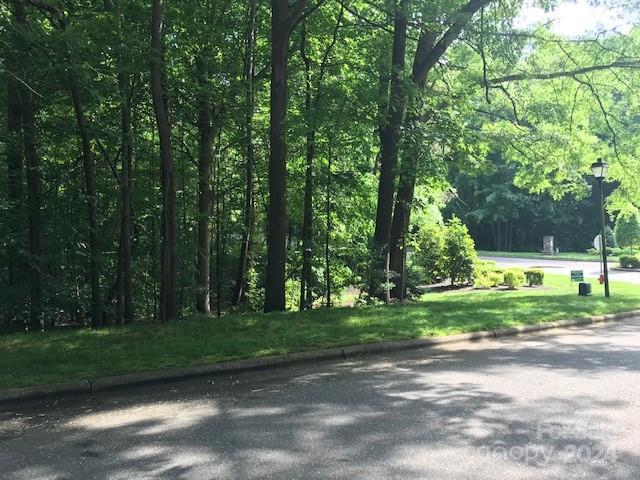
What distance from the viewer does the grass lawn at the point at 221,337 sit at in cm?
731

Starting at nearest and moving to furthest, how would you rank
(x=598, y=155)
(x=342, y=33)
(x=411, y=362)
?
1. (x=411, y=362)
2. (x=342, y=33)
3. (x=598, y=155)

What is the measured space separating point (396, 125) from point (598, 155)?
12070mm

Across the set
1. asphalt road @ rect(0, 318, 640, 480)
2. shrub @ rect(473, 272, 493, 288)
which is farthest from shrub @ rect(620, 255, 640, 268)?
asphalt road @ rect(0, 318, 640, 480)

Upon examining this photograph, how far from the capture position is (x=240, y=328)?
9914 millimetres

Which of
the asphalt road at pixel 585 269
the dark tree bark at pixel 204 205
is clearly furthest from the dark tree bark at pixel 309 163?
the asphalt road at pixel 585 269

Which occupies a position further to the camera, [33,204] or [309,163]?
[309,163]

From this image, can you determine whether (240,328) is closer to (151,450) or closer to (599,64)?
(151,450)

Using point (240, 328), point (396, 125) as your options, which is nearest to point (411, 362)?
point (240, 328)

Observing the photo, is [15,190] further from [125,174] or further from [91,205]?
[125,174]

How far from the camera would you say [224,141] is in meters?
15.2

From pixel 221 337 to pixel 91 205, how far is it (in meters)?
4.27

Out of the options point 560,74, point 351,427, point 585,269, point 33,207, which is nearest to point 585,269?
point 585,269

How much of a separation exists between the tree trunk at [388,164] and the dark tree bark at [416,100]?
33 centimetres

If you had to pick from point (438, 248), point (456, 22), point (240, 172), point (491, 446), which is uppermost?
point (456, 22)
